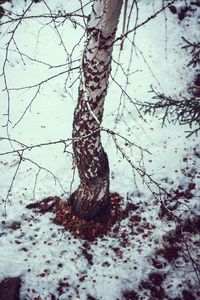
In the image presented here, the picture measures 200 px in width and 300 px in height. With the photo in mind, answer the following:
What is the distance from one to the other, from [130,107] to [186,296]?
16.5 feet

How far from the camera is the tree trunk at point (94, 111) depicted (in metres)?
2.67

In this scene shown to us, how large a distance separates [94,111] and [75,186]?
216cm

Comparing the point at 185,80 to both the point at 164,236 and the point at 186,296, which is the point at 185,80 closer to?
the point at 164,236

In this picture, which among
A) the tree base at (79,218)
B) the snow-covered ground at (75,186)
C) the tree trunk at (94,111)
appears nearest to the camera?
the tree trunk at (94,111)

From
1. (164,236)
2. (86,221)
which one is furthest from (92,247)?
(164,236)

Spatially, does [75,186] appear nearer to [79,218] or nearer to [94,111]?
[79,218]

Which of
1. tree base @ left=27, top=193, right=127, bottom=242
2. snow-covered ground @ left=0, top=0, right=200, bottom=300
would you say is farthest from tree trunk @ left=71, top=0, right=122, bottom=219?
snow-covered ground @ left=0, top=0, right=200, bottom=300

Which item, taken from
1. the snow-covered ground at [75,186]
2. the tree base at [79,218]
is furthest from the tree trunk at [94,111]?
the snow-covered ground at [75,186]

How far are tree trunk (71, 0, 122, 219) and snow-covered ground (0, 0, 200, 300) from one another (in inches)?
10.8

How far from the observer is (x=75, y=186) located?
5.23 m

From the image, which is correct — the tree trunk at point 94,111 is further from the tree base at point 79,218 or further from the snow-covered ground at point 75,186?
the snow-covered ground at point 75,186

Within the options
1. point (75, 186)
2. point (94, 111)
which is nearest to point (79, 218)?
point (75, 186)

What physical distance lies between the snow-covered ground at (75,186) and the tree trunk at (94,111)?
28cm

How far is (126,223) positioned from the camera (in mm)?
4746
